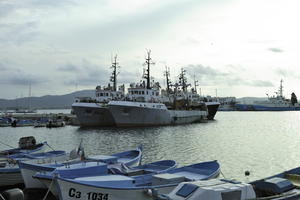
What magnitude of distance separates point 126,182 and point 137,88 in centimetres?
5893

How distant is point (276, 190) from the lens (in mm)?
13047

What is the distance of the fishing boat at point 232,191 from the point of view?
1099cm

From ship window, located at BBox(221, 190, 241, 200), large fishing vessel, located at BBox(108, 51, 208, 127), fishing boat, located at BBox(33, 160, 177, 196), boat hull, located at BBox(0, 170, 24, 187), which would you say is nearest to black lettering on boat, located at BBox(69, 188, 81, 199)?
fishing boat, located at BBox(33, 160, 177, 196)

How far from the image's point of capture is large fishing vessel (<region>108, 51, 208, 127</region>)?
2557 inches

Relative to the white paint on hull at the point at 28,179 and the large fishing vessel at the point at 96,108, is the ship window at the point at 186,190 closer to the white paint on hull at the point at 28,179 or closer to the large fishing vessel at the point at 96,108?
the white paint on hull at the point at 28,179

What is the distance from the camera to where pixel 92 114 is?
70188 millimetres

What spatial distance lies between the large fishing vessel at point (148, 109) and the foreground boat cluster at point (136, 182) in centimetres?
4270

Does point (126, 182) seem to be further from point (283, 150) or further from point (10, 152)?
point (283, 150)

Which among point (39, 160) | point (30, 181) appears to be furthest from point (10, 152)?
point (30, 181)

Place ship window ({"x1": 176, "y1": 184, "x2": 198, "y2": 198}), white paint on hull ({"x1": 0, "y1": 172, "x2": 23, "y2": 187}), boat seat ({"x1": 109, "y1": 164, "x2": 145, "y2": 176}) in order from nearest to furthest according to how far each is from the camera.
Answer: ship window ({"x1": 176, "y1": 184, "x2": 198, "y2": 198})
boat seat ({"x1": 109, "y1": 164, "x2": 145, "y2": 176})
white paint on hull ({"x1": 0, "y1": 172, "x2": 23, "y2": 187})

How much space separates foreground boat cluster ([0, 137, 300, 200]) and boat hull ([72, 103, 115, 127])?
150 feet

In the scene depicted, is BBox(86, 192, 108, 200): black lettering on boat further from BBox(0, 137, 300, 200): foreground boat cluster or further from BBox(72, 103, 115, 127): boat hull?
BBox(72, 103, 115, 127): boat hull

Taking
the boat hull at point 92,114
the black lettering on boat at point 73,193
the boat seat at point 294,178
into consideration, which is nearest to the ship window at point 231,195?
the boat seat at point 294,178

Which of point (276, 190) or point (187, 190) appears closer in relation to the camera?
point (187, 190)
